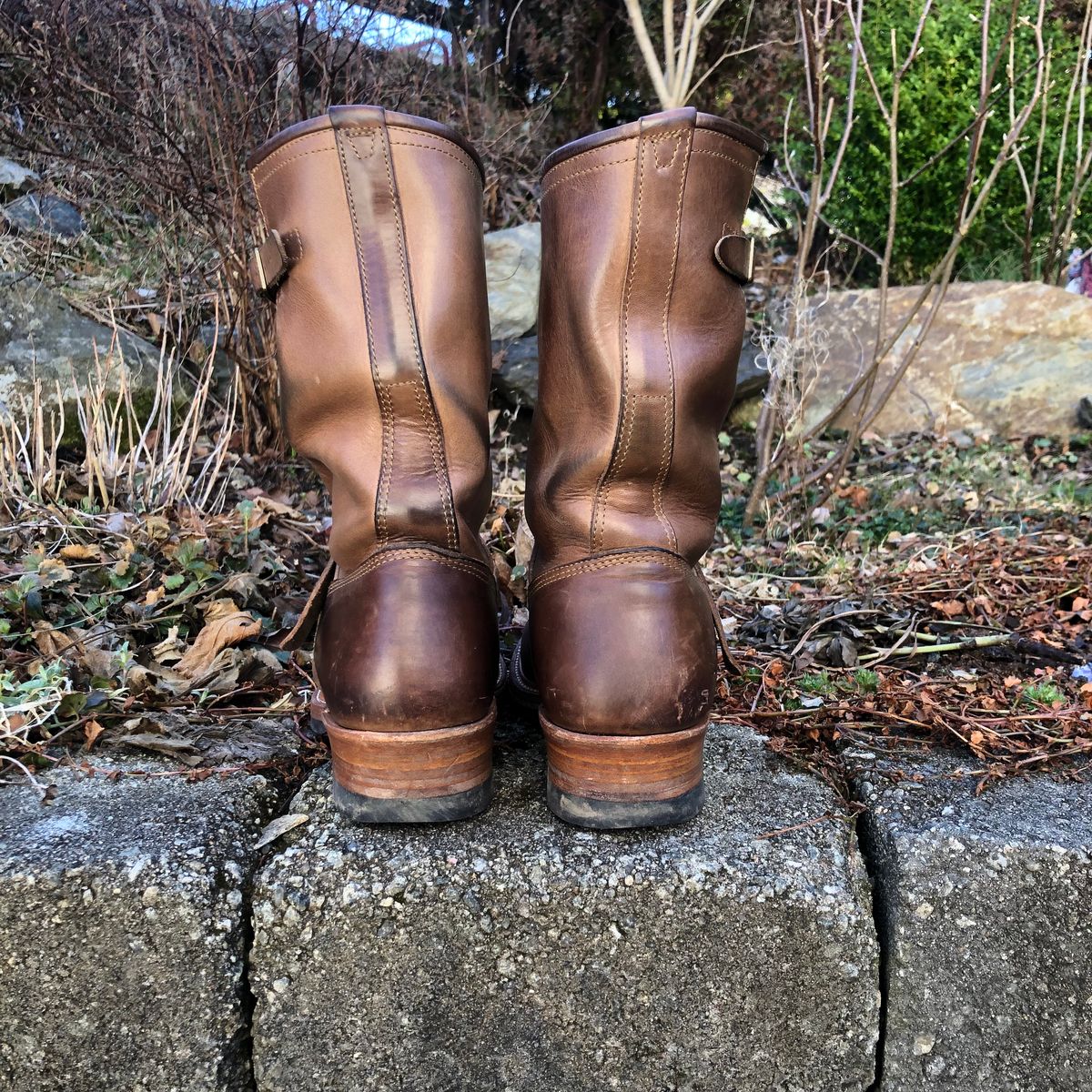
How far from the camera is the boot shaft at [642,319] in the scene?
1.04 m

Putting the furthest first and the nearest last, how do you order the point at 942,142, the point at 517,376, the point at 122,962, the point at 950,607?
1. the point at 942,142
2. the point at 517,376
3. the point at 950,607
4. the point at 122,962

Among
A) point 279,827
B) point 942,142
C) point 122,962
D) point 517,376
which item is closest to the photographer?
point 122,962

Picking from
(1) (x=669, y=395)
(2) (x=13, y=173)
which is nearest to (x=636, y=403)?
(1) (x=669, y=395)

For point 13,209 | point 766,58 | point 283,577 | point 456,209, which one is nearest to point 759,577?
A: point 283,577

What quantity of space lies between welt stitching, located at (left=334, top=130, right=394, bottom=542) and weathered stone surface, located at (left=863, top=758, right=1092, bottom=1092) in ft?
2.31

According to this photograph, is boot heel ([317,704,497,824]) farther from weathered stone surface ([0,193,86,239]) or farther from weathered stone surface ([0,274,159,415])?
weathered stone surface ([0,193,86,239])

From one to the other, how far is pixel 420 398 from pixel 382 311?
0.35 ft

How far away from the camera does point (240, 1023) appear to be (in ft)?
3.25

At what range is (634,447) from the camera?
109 cm

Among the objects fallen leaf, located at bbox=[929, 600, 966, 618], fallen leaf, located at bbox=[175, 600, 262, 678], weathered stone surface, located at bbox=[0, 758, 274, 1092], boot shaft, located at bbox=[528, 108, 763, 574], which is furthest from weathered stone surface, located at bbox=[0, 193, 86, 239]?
fallen leaf, located at bbox=[929, 600, 966, 618]

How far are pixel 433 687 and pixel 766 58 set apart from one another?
206 inches

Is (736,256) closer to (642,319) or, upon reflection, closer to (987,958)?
(642,319)

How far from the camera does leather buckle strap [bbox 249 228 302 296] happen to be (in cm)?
108

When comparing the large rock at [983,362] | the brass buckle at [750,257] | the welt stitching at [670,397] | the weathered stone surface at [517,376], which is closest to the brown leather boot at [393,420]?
the welt stitching at [670,397]
